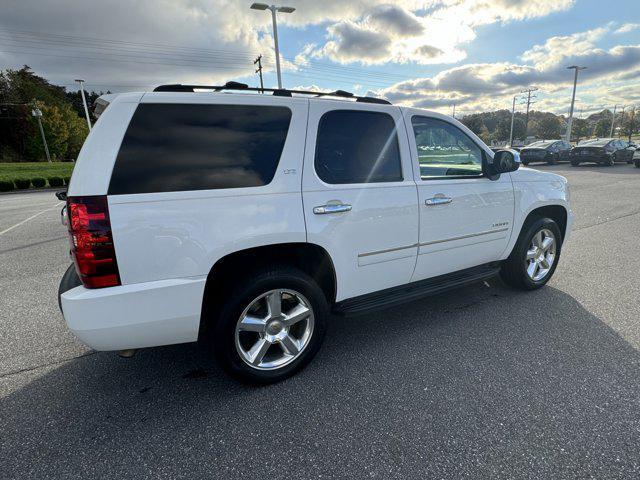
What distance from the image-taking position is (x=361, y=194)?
2.64m

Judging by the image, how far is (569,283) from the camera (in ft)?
13.9

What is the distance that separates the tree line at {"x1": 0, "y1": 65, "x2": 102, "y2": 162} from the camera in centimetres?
4972

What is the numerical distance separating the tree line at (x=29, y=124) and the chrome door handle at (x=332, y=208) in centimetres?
6045

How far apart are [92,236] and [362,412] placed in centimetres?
190

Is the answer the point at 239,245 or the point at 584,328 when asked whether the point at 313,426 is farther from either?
the point at 584,328

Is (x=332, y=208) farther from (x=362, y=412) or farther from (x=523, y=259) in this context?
(x=523, y=259)

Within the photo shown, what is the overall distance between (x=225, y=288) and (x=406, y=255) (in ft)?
4.78

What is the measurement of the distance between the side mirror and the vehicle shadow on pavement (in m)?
1.43

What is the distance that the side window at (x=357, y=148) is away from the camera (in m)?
2.59

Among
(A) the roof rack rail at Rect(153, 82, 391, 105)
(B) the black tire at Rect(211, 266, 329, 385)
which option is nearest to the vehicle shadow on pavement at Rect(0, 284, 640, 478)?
(B) the black tire at Rect(211, 266, 329, 385)

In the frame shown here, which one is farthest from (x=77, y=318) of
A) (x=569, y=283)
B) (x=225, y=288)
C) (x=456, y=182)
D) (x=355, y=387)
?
(x=569, y=283)

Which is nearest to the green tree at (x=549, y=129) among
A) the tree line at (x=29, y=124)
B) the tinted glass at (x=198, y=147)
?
the tree line at (x=29, y=124)

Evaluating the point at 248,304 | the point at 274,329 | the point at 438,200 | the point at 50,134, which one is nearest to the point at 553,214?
the point at 438,200

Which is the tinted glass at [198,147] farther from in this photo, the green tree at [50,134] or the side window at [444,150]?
the green tree at [50,134]
